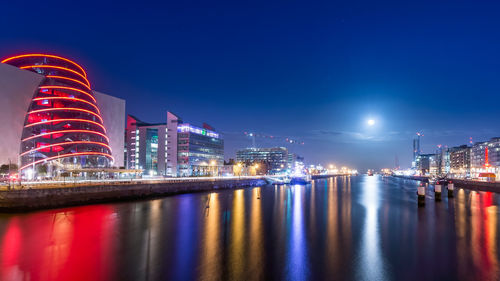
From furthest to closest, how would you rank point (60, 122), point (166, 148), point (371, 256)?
point (166, 148) → point (60, 122) → point (371, 256)

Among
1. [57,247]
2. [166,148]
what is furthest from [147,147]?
[57,247]

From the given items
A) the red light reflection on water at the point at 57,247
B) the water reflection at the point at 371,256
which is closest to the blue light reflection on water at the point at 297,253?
the water reflection at the point at 371,256

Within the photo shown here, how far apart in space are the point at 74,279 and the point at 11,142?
51.7m

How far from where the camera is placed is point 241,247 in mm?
18031

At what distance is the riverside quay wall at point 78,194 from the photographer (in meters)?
28.8

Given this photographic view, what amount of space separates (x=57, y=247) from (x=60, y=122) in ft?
149

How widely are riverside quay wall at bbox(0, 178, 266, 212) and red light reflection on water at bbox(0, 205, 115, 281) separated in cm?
313

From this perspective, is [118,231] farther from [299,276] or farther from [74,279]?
[299,276]

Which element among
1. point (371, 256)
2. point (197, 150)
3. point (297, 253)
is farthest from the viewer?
point (197, 150)

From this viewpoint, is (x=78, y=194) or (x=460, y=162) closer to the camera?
(x=78, y=194)

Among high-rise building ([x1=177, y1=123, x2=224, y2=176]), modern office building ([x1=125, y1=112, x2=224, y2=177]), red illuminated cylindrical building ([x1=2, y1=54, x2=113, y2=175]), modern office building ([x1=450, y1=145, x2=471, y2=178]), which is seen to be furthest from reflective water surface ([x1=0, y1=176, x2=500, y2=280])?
modern office building ([x1=450, y1=145, x2=471, y2=178])

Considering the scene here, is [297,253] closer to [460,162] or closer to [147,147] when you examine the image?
[147,147]

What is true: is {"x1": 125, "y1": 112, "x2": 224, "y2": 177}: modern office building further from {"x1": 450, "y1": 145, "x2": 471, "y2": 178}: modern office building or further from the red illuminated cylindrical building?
{"x1": 450, "y1": 145, "x2": 471, "y2": 178}: modern office building

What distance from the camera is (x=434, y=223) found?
88.1ft
